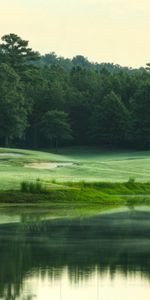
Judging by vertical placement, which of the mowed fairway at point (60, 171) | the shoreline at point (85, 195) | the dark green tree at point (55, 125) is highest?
the dark green tree at point (55, 125)

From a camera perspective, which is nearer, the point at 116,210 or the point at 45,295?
the point at 45,295

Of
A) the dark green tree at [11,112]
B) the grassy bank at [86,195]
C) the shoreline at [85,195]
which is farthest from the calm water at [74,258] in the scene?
the dark green tree at [11,112]

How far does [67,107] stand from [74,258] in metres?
112

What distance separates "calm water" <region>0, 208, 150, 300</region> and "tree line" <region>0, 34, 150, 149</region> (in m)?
81.5

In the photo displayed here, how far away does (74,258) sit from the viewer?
34219 millimetres

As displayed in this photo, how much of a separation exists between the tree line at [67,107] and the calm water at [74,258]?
81.5 metres

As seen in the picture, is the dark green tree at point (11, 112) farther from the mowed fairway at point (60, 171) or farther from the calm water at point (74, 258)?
the calm water at point (74, 258)

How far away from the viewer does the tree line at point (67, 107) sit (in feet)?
434

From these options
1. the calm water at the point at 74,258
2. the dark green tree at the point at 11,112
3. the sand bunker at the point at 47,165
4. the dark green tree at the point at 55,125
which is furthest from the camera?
the dark green tree at the point at 55,125

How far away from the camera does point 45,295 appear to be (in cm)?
2716

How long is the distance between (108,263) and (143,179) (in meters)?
39.3

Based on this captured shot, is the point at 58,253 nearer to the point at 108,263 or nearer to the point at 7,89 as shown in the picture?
the point at 108,263

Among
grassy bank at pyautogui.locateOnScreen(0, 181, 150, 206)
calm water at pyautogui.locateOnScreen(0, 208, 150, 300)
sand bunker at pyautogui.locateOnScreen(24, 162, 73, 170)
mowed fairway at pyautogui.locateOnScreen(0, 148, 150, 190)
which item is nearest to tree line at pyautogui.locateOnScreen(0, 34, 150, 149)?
mowed fairway at pyautogui.locateOnScreen(0, 148, 150, 190)

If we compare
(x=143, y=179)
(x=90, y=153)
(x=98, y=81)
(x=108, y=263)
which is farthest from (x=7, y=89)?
(x=108, y=263)
